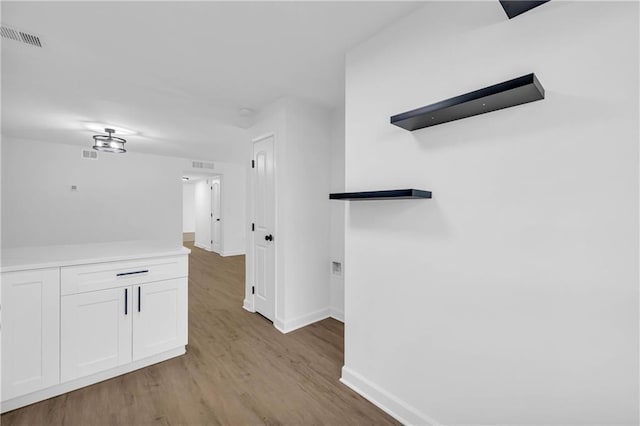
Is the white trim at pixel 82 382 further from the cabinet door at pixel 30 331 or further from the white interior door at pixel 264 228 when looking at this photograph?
the white interior door at pixel 264 228

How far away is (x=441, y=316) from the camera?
1.59 m

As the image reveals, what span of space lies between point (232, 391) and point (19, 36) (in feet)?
9.61

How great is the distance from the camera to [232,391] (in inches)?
81.0

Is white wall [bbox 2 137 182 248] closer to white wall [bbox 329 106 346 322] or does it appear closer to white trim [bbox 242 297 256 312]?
white trim [bbox 242 297 256 312]

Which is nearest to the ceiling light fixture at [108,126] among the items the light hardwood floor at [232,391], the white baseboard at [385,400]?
the light hardwood floor at [232,391]

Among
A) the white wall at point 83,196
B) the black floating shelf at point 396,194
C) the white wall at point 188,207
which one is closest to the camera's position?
the black floating shelf at point 396,194

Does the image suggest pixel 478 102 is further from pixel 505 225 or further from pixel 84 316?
pixel 84 316

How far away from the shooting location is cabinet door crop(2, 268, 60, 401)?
1.81m

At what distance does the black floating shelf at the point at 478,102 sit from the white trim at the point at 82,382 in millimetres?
2645

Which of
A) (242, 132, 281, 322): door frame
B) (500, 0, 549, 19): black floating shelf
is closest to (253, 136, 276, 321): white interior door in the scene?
(242, 132, 281, 322): door frame

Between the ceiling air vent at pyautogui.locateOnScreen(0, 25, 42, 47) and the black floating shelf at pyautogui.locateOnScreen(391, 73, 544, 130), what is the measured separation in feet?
8.45

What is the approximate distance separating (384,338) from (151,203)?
6.58 m

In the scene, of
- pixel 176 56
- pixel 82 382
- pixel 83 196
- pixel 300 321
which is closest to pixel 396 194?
pixel 176 56

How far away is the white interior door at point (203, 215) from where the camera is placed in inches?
347
